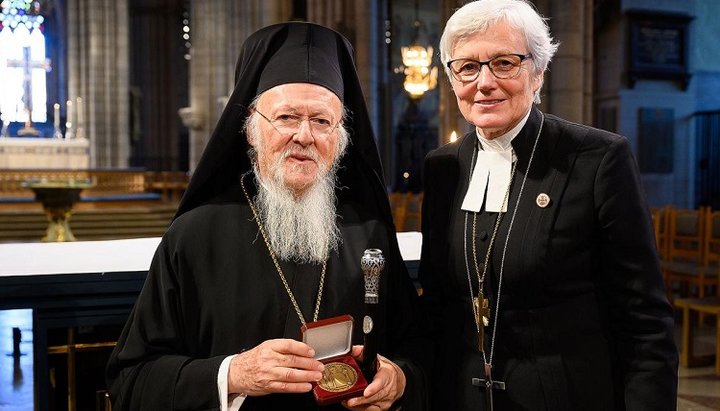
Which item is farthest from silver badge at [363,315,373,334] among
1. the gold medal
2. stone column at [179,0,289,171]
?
stone column at [179,0,289,171]

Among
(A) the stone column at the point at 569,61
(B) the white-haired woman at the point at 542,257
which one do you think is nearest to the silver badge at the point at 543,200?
(B) the white-haired woman at the point at 542,257

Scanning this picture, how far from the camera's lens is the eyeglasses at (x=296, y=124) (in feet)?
6.76

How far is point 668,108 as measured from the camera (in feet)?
48.0

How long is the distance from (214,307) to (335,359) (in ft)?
1.50

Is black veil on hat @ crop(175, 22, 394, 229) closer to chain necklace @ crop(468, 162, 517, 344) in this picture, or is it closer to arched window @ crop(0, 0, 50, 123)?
chain necklace @ crop(468, 162, 517, 344)

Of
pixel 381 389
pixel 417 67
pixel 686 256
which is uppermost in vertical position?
pixel 417 67

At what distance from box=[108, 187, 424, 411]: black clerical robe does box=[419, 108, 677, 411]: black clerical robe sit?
0.94ft

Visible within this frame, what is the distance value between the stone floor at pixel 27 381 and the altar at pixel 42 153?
13.7 m

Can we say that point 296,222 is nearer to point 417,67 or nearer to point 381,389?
point 381,389

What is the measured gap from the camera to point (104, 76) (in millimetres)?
23109

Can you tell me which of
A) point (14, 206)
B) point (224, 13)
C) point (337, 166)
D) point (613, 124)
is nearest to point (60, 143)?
point (14, 206)

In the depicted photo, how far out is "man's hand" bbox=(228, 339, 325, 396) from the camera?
1725 millimetres

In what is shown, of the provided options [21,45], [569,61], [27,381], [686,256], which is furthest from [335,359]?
[21,45]

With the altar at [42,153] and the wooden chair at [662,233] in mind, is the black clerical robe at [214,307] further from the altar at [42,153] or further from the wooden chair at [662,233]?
the altar at [42,153]
